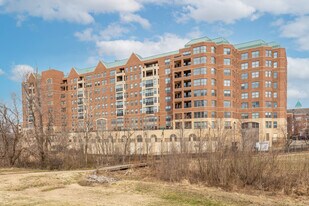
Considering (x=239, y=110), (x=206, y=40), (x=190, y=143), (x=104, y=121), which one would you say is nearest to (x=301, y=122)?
(x=239, y=110)

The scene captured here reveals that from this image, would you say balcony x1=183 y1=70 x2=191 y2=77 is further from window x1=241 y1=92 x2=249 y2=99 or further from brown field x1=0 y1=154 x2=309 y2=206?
brown field x1=0 y1=154 x2=309 y2=206

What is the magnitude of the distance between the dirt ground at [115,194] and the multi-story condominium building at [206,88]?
40.0 m

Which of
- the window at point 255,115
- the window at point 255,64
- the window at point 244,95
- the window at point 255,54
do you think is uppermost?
the window at point 255,54

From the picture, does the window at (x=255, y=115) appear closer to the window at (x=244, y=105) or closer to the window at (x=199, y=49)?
the window at (x=244, y=105)

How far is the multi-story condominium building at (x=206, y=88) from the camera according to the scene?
62.2 m

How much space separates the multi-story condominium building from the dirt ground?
131ft

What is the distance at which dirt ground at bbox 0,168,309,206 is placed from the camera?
12.1 metres

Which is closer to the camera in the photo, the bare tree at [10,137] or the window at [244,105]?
the bare tree at [10,137]

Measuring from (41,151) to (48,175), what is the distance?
10.2 metres

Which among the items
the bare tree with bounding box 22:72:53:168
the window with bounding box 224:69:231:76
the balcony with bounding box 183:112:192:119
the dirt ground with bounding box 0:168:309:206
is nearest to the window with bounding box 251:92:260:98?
the window with bounding box 224:69:231:76

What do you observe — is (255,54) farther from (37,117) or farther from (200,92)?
(37,117)

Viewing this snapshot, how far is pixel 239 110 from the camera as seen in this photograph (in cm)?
6938

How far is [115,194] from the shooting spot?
1383 centimetres

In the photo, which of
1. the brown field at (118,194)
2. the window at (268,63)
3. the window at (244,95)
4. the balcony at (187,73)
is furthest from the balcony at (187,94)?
the brown field at (118,194)
